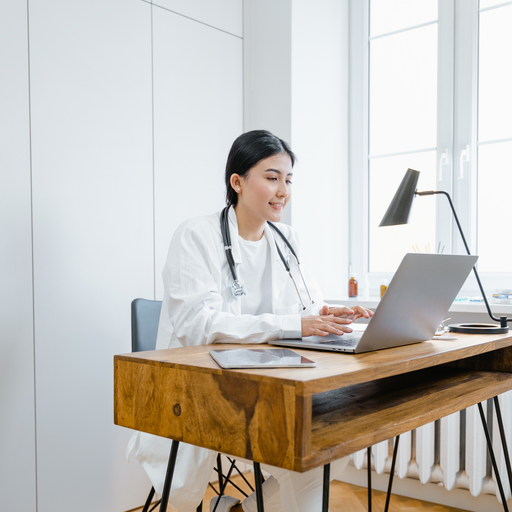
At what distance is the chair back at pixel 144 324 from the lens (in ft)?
5.80

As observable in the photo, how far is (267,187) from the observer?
1.61 meters

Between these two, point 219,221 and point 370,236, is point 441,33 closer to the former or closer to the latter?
point 370,236

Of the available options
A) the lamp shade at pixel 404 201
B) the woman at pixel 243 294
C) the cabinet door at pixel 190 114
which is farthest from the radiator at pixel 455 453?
the cabinet door at pixel 190 114

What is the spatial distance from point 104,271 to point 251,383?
1.45m

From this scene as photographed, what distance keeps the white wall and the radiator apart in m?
1.13

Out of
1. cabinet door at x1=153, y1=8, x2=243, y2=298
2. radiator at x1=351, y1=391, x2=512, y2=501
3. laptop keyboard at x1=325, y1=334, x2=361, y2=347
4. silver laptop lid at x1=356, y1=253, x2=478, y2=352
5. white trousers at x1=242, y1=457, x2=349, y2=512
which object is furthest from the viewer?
cabinet door at x1=153, y1=8, x2=243, y2=298

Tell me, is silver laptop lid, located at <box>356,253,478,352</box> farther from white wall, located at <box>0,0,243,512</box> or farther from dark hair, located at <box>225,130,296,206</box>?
white wall, located at <box>0,0,243,512</box>

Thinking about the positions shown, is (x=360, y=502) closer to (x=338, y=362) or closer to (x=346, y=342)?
(x=346, y=342)

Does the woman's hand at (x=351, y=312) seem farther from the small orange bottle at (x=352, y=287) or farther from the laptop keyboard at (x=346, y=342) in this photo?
the small orange bottle at (x=352, y=287)

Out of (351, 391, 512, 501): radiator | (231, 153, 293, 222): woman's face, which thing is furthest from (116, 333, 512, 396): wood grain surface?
(351, 391, 512, 501): radiator

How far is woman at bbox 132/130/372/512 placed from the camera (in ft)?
4.22

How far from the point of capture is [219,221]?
1625 millimetres

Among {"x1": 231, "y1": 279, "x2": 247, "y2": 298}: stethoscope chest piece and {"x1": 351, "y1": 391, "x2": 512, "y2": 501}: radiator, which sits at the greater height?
{"x1": 231, "y1": 279, "x2": 247, "y2": 298}: stethoscope chest piece

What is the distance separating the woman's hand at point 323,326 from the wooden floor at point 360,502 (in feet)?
4.24
